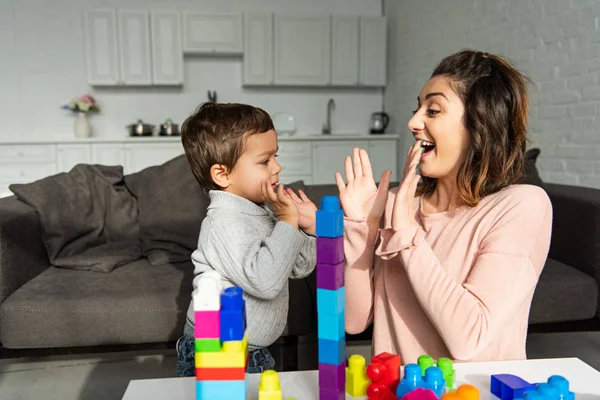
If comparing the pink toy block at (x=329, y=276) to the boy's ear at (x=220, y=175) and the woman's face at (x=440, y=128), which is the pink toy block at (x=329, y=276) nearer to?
the woman's face at (x=440, y=128)

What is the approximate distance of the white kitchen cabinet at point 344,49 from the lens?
231 inches

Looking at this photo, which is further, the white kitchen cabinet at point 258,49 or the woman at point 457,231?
the white kitchen cabinet at point 258,49

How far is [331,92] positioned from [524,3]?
2858mm

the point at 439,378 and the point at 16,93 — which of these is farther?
the point at 16,93

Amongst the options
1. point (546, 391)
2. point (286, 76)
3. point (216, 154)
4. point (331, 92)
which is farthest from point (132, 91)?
point (546, 391)

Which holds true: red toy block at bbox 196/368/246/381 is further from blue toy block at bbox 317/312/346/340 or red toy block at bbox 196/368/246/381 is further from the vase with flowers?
the vase with flowers

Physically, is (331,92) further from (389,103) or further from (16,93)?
(16,93)

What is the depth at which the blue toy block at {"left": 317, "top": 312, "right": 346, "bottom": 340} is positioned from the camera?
73 centimetres

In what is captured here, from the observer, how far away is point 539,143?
3664 mm

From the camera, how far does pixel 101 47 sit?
555 cm

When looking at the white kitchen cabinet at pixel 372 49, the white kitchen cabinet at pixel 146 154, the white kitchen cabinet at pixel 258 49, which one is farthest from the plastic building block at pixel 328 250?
the white kitchen cabinet at pixel 372 49

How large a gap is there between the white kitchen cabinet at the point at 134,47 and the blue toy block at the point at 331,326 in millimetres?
5337

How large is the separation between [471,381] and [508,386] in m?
0.10

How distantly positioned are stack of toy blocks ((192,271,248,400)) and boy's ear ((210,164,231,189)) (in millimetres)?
738
